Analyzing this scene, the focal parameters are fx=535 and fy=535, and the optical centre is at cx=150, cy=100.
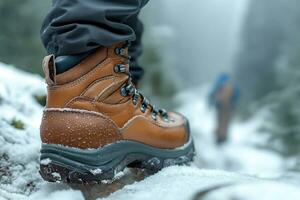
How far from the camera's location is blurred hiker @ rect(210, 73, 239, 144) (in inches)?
468

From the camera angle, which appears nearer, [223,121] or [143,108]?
[143,108]

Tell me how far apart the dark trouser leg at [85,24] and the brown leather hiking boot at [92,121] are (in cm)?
7

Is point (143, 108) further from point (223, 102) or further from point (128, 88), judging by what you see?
point (223, 102)

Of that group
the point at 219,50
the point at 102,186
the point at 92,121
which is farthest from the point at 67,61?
the point at 219,50

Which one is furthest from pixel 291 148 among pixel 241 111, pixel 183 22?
pixel 183 22

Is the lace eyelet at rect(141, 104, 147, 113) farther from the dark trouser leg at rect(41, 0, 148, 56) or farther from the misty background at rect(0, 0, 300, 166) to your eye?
the misty background at rect(0, 0, 300, 166)

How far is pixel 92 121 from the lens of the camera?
194 cm

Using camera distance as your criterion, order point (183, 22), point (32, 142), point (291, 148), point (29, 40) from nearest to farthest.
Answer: point (32, 142) < point (291, 148) < point (29, 40) < point (183, 22)

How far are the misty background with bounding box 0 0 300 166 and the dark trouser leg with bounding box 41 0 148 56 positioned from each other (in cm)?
830

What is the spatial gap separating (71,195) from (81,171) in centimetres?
11

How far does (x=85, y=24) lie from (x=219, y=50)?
5716 cm

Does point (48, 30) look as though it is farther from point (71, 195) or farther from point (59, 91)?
point (71, 195)

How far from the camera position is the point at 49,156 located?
191 centimetres

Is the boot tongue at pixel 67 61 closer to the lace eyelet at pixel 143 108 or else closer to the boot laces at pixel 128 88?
the boot laces at pixel 128 88
